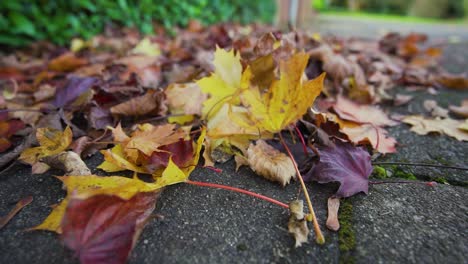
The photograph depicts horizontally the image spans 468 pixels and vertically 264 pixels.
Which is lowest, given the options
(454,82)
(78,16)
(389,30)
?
(389,30)

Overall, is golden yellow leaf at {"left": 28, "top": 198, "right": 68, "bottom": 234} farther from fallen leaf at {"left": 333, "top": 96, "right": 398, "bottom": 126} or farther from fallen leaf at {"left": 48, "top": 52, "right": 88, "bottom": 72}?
fallen leaf at {"left": 48, "top": 52, "right": 88, "bottom": 72}

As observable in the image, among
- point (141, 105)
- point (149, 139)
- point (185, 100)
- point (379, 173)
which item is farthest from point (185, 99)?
point (379, 173)

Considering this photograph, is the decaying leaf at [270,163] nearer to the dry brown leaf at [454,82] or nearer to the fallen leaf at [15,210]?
the fallen leaf at [15,210]

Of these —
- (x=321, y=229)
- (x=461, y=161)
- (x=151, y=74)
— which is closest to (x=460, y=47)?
(x=461, y=161)

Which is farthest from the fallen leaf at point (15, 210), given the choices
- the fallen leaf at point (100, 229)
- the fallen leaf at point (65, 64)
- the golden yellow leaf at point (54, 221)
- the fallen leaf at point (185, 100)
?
the fallen leaf at point (65, 64)

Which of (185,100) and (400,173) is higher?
(185,100)

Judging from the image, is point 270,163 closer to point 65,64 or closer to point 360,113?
point 360,113
